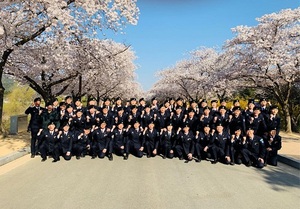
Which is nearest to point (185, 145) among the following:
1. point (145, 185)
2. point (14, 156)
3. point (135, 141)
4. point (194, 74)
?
point (135, 141)

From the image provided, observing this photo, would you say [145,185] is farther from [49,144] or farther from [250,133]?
[250,133]

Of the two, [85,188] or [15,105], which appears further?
[15,105]

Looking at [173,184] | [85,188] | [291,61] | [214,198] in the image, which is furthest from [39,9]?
[291,61]

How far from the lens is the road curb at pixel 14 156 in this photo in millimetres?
7933

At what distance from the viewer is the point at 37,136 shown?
9086 millimetres

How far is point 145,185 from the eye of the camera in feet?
19.7

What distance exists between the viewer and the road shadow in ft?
20.7

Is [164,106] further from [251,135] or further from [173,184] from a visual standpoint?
[173,184]

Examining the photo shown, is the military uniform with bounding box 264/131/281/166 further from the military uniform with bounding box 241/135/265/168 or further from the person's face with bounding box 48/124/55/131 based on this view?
the person's face with bounding box 48/124/55/131

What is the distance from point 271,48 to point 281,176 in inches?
421

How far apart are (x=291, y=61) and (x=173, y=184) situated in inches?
464

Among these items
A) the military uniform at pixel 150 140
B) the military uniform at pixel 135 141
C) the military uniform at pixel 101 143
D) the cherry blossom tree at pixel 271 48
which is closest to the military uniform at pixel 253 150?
the military uniform at pixel 150 140

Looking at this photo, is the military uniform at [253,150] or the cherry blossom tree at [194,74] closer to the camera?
the military uniform at [253,150]

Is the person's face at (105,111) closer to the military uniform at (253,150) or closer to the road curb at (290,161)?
the military uniform at (253,150)
